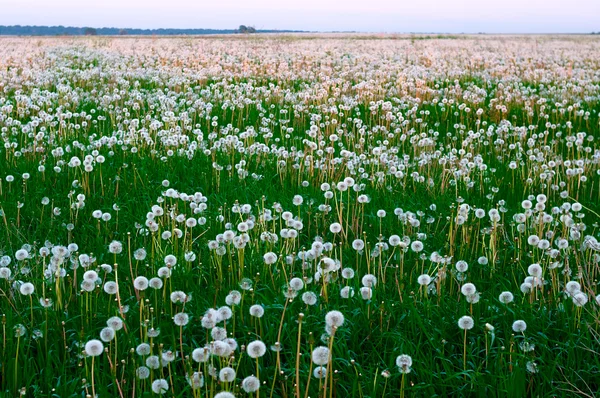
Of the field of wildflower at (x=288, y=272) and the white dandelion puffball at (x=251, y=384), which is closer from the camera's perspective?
the white dandelion puffball at (x=251, y=384)

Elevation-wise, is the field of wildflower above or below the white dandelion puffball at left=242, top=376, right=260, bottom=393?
below

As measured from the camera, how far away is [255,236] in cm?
423

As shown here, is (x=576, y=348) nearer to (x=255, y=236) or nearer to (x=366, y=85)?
(x=255, y=236)

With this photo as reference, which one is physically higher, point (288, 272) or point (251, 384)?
point (251, 384)

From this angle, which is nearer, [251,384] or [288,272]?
[251,384]

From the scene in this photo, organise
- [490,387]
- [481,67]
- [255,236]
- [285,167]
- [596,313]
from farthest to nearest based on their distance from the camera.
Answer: [481,67] < [285,167] < [255,236] < [596,313] < [490,387]

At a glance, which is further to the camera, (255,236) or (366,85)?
(366,85)

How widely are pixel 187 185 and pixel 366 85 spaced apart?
5.79 meters

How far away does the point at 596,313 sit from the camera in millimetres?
3182

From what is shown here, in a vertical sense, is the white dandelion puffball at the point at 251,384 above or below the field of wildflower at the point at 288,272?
above

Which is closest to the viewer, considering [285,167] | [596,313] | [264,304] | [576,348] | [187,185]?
[576,348]

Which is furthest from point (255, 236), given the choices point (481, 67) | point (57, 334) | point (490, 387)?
point (481, 67)

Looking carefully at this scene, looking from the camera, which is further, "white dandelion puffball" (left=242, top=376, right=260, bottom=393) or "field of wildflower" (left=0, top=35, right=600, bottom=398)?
"field of wildflower" (left=0, top=35, right=600, bottom=398)

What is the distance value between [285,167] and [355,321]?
3.29m
